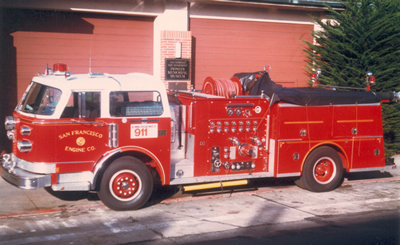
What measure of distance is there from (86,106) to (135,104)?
941 mm

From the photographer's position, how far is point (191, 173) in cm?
838

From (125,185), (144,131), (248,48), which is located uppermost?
(248,48)

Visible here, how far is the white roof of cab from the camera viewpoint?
7488 mm

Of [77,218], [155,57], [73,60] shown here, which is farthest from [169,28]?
[77,218]

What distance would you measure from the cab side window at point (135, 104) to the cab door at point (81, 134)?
308 millimetres

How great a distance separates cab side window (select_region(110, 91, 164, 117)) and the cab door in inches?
Answer: 12.1

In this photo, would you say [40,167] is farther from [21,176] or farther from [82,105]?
[82,105]

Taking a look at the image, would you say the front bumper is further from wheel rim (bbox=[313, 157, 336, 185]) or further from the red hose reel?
wheel rim (bbox=[313, 157, 336, 185])

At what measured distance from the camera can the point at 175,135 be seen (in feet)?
28.0

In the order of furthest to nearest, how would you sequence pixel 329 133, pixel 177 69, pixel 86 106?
1. pixel 177 69
2. pixel 329 133
3. pixel 86 106

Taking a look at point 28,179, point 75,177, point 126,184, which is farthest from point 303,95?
point 28,179

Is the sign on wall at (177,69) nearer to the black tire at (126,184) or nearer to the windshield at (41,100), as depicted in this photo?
the windshield at (41,100)

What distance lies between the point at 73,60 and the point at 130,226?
270 inches

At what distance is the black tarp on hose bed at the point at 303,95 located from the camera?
8852 millimetres
